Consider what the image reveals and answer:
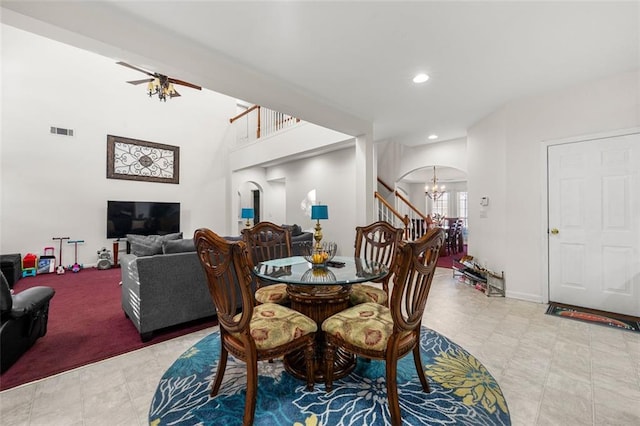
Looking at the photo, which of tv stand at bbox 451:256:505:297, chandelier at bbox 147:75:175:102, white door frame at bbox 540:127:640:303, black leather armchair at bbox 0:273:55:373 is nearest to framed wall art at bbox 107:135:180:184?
chandelier at bbox 147:75:175:102

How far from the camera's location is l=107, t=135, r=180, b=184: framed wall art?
639 cm

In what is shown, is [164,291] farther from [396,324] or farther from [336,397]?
[396,324]

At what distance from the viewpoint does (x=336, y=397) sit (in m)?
1.73

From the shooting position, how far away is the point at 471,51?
2.56 meters

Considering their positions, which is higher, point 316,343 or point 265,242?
point 265,242

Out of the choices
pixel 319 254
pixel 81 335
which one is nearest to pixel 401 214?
pixel 319 254

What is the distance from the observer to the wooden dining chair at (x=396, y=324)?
4.60 feet

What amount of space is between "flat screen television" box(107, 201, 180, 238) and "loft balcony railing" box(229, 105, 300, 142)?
2.78 m

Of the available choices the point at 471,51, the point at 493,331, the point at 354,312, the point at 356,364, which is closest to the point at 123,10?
the point at 354,312

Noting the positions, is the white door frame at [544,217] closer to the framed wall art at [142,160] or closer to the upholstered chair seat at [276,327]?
the upholstered chair seat at [276,327]

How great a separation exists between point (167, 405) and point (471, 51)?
12.1ft

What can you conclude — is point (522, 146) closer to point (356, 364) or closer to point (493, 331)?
point (493, 331)

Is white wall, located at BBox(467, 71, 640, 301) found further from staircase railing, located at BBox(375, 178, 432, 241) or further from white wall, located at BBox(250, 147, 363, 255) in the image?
white wall, located at BBox(250, 147, 363, 255)

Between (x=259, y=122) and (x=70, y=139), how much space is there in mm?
4090
